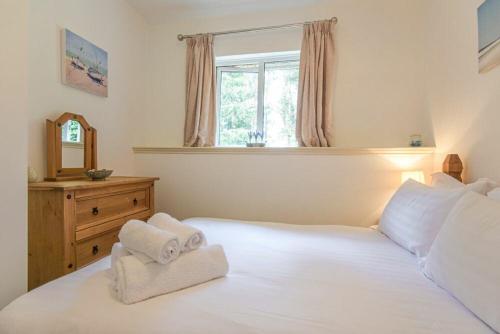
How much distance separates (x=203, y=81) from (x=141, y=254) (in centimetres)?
206

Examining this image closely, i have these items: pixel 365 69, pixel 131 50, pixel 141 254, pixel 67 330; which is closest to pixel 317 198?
pixel 365 69

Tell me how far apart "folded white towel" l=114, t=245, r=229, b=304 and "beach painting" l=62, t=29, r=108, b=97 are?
1602mm

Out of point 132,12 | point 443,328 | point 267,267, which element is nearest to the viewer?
point 443,328

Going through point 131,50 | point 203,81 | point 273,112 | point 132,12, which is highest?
point 132,12

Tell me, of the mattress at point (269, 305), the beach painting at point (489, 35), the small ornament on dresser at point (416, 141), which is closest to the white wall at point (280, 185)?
the small ornament on dresser at point (416, 141)

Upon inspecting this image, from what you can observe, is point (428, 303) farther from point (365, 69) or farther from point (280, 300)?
point (365, 69)

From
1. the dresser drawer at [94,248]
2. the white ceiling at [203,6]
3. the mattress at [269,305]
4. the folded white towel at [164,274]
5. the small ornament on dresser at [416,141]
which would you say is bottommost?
the dresser drawer at [94,248]

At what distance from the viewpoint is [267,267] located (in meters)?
1.12

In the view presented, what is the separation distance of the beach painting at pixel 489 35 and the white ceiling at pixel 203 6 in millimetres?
1364

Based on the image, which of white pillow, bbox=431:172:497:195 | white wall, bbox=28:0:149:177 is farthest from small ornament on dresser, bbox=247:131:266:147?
white pillow, bbox=431:172:497:195

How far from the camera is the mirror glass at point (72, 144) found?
1.86 meters

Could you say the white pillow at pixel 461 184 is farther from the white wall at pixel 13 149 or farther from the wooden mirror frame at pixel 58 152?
the wooden mirror frame at pixel 58 152

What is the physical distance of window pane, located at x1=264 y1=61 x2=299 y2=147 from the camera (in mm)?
2637

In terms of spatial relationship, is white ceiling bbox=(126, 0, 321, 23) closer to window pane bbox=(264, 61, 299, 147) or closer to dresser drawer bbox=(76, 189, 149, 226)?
window pane bbox=(264, 61, 299, 147)
